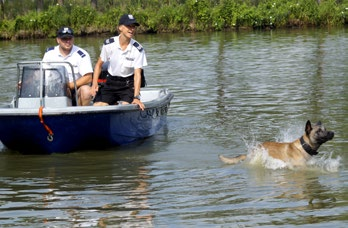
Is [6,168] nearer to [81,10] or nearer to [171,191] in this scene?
[171,191]

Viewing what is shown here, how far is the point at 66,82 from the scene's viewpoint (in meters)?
11.4

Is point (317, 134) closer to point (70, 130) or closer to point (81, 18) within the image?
point (70, 130)

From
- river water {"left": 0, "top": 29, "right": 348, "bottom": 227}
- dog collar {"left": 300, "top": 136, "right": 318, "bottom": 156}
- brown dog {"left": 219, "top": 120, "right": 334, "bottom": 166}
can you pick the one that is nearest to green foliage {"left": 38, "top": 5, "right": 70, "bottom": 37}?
river water {"left": 0, "top": 29, "right": 348, "bottom": 227}

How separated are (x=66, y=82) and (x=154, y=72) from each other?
10206 mm

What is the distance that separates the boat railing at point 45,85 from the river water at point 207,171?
27.2 inches

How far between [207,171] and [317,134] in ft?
4.53

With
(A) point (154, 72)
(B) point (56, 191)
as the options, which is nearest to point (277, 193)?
(B) point (56, 191)

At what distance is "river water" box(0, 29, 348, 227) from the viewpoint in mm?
7949

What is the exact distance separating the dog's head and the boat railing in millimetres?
3304

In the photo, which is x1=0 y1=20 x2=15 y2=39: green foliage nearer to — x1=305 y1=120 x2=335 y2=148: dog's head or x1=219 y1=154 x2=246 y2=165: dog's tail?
x1=219 y1=154 x2=246 y2=165: dog's tail

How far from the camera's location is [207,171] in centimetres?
1009


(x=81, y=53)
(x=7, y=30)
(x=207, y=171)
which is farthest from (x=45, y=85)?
(x=7, y=30)

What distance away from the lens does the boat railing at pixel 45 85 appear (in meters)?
11.2

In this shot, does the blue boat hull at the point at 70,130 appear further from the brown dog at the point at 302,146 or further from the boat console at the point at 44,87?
the brown dog at the point at 302,146
